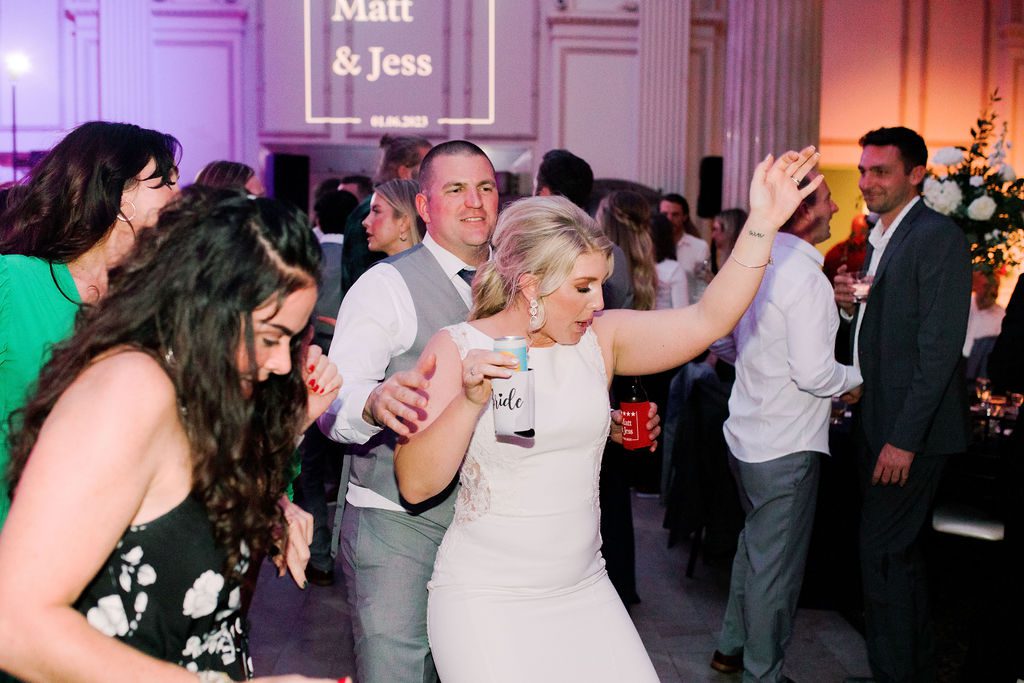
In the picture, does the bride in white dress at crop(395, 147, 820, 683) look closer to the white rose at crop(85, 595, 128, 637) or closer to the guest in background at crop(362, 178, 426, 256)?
the white rose at crop(85, 595, 128, 637)

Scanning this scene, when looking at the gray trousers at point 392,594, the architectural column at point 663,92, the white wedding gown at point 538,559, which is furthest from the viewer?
the architectural column at point 663,92

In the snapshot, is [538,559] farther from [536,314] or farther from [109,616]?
[109,616]

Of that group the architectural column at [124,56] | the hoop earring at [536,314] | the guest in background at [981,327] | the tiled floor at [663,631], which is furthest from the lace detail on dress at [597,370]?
the architectural column at [124,56]

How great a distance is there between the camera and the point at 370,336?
2.53m

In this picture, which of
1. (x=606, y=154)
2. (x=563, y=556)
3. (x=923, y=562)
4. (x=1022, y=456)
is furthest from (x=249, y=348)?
(x=606, y=154)

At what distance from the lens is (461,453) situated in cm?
207

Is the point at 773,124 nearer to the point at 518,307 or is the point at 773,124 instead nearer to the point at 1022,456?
the point at 1022,456

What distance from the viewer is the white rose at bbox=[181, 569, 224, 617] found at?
1.47 metres

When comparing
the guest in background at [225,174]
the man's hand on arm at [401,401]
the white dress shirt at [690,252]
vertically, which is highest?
the guest in background at [225,174]

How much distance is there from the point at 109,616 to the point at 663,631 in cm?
318

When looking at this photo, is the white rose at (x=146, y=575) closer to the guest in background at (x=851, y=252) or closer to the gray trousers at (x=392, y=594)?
the gray trousers at (x=392, y=594)

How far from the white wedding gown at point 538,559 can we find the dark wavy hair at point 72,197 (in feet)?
2.68

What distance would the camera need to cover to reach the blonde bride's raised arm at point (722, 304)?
7.06ft

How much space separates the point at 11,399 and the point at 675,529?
130 inches
